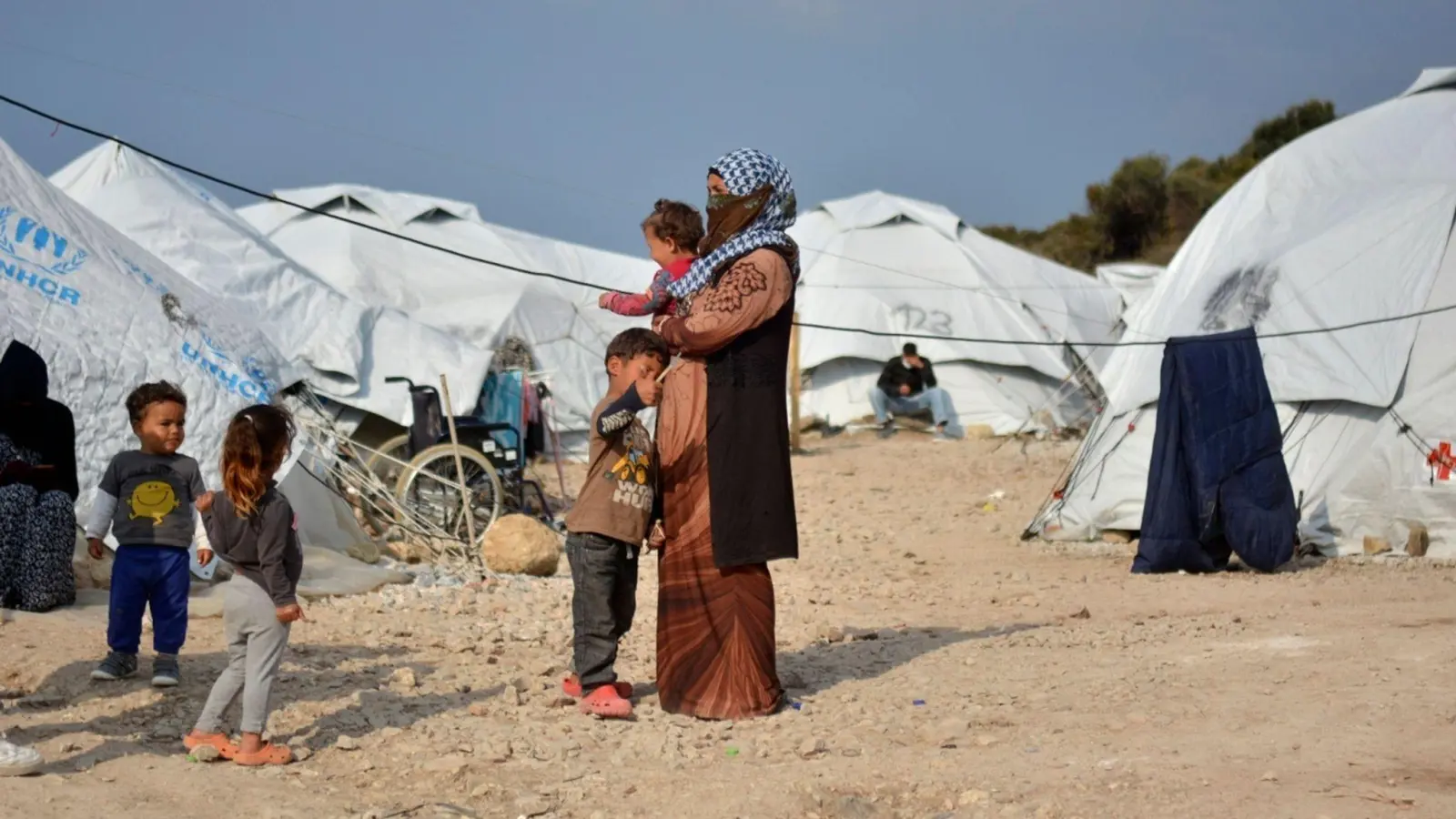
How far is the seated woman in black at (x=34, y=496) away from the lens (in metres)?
5.14

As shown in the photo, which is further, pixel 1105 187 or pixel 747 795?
pixel 1105 187

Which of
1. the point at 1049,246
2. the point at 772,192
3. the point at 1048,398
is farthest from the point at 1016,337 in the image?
the point at 1049,246

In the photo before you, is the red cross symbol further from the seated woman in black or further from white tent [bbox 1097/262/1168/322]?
white tent [bbox 1097/262/1168/322]

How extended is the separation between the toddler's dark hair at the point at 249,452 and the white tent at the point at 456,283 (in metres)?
10.3

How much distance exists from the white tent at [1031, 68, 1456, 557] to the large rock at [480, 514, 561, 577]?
10.8 feet

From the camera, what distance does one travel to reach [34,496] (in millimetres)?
5164

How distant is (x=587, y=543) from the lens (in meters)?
4.26

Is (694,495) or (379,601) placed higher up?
(694,495)

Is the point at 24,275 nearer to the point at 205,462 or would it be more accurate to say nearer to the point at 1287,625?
the point at 205,462

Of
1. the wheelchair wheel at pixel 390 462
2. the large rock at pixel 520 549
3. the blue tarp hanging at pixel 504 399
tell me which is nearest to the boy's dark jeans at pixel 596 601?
the large rock at pixel 520 549

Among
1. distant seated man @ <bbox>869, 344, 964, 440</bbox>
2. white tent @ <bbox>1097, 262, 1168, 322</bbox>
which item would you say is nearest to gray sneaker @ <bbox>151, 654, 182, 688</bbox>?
distant seated man @ <bbox>869, 344, 964, 440</bbox>

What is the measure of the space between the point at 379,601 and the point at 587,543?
7.76 ft

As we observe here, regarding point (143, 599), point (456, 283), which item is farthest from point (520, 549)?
point (456, 283)

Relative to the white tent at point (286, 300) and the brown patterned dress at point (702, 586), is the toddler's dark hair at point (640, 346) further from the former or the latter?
the white tent at point (286, 300)
